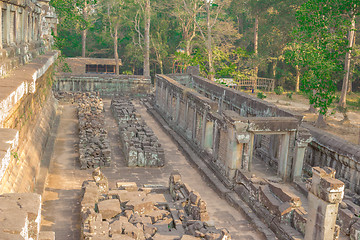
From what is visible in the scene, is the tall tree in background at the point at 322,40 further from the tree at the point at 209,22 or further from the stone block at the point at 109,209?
the stone block at the point at 109,209

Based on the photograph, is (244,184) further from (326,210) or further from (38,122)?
(38,122)

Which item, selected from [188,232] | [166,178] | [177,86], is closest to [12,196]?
[188,232]

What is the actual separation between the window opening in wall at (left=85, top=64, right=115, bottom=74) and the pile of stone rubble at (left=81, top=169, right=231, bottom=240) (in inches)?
1265

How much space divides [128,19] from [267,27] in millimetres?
14665

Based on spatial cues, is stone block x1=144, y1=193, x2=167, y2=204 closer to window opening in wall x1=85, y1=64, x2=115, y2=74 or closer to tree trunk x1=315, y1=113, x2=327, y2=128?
tree trunk x1=315, y1=113, x2=327, y2=128

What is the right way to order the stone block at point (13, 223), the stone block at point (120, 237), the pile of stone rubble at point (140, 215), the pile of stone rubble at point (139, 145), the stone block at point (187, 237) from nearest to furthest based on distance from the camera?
the stone block at point (13, 223)
the stone block at point (120, 237)
the stone block at point (187, 237)
the pile of stone rubble at point (140, 215)
the pile of stone rubble at point (139, 145)

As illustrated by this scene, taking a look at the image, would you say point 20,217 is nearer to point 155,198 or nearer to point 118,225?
point 118,225

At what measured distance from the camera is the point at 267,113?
49.2ft

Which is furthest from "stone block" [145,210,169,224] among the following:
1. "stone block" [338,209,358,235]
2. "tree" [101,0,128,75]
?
"tree" [101,0,128,75]

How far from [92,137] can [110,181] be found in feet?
11.4

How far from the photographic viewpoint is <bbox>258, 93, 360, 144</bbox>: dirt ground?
86.8 feet

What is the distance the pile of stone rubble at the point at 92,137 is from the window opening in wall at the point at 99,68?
18601 millimetres

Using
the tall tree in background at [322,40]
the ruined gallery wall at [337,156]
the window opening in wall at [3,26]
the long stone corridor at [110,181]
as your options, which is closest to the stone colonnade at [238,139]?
the ruined gallery wall at [337,156]

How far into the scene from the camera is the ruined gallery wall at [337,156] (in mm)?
11508
